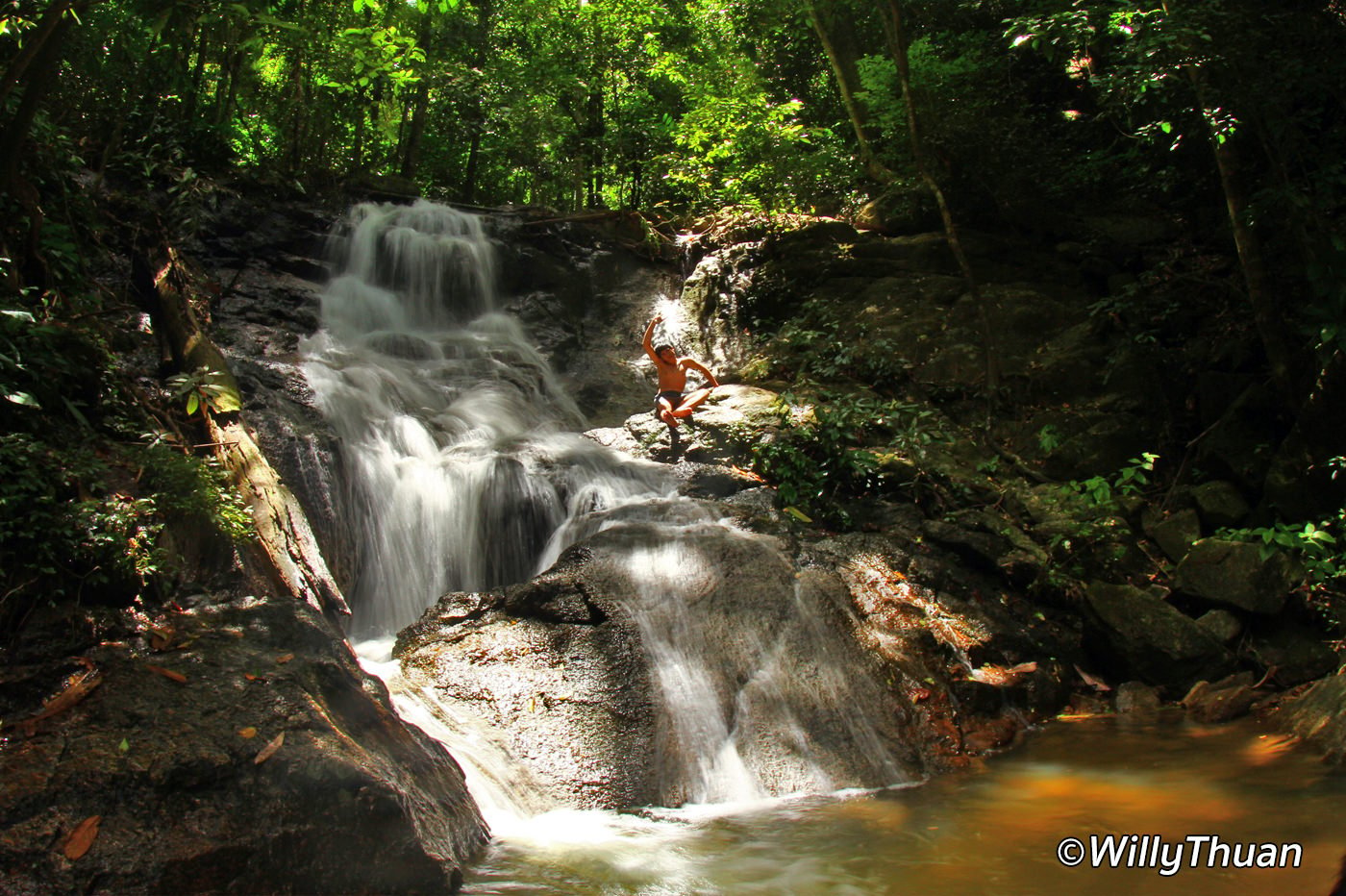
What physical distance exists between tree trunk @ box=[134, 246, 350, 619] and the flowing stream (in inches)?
29.1

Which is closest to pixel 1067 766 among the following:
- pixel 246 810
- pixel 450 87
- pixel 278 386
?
pixel 246 810

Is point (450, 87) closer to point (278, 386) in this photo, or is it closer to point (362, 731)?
point (278, 386)

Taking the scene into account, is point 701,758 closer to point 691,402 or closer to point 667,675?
point 667,675

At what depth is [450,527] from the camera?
787 centimetres

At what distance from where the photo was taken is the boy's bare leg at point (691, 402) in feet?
31.4

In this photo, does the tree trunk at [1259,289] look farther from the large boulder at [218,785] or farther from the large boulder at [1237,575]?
the large boulder at [218,785]

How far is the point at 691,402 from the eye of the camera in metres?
9.77

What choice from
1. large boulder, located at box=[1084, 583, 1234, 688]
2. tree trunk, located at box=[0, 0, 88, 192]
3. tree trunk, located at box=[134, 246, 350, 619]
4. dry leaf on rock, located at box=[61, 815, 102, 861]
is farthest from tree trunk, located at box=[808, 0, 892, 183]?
dry leaf on rock, located at box=[61, 815, 102, 861]

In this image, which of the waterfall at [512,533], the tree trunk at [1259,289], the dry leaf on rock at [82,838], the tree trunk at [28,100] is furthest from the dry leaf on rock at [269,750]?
the tree trunk at [1259,289]

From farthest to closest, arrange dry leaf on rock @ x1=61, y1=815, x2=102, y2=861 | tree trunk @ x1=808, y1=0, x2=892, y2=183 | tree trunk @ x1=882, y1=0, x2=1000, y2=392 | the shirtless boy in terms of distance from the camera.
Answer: tree trunk @ x1=808, y1=0, x2=892, y2=183, tree trunk @ x1=882, y1=0, x2=1000, y2=392, the shirtless boy, dry leaf on rock @ x1=61, y1=815, x2=102, y2=861

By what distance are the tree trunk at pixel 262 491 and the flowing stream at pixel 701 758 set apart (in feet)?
2.43

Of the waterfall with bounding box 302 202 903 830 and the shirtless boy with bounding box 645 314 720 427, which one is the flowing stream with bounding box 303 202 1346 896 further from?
the shirtless boy with bounding box 645 314 720 427

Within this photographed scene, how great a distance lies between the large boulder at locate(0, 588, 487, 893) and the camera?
2.95m

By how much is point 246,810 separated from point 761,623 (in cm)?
368
